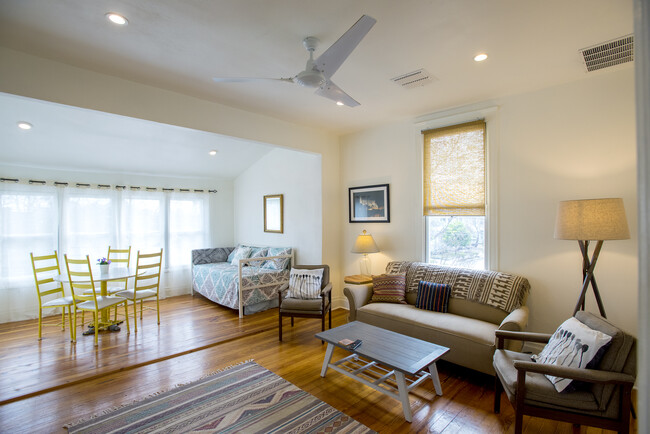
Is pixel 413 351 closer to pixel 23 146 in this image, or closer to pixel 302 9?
pixel 302 9

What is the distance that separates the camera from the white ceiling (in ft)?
6.35

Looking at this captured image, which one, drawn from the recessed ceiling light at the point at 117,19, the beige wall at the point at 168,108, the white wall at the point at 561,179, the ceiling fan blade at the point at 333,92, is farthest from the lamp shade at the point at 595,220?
the recessed ceiling light at the point at 117,19

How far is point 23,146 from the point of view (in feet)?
13.4

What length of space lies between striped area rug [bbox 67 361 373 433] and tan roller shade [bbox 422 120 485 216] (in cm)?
256

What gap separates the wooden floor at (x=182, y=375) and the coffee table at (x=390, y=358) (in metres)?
0.14

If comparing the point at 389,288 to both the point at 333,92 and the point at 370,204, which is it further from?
the point at 333,92

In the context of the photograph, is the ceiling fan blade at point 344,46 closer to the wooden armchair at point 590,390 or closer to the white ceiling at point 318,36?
the white ceiling at point 318,36

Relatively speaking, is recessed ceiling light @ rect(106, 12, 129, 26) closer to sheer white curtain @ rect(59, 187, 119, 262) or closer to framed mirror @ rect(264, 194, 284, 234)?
framed mirror @ rect(264, 194, 284, 234)

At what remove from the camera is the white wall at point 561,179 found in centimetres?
271

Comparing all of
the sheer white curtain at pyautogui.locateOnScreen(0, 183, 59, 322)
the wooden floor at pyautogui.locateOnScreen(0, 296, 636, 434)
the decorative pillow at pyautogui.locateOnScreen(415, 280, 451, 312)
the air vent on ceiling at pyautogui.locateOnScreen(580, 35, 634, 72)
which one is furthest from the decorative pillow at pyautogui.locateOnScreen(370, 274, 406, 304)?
the sheer white curtain at pyautogui.locateOnScreen(0, 183, 59, 322)

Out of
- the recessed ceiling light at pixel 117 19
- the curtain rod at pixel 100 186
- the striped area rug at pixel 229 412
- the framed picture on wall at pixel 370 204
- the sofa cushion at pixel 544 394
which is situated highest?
the recessed ceiling light at pixel 117 19

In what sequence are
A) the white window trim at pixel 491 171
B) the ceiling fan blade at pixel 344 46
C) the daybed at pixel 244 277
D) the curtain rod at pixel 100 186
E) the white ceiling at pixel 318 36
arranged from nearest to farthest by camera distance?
1. the ceiling fan blade at pixel 344 46
2. the white ceiling at pixel 318 36
3. the white window trim at pixel 491 171
4. the curtain rod at pixel 100 186
5. the daybed at pixel 244 277

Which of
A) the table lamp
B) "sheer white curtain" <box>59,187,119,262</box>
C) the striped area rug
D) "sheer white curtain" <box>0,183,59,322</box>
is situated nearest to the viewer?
the striped area rug

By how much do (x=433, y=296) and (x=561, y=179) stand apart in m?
1.70
